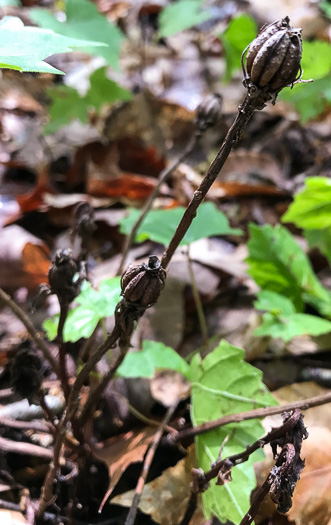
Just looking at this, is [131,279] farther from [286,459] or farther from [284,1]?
[284,1]

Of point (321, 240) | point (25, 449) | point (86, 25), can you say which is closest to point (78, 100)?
point (86, 25)

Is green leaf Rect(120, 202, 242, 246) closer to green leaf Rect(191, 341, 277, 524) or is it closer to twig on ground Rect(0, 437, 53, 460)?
green leaf Rect(191, 341, 277, 524)

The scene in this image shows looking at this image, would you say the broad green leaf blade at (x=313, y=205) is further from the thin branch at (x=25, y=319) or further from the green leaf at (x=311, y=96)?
the thin branch at (x=25, y=319)

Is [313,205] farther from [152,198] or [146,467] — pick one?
[146,467]

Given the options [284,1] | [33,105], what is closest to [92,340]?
[33,105]

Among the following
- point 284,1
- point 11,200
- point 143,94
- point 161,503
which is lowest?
point 161,503

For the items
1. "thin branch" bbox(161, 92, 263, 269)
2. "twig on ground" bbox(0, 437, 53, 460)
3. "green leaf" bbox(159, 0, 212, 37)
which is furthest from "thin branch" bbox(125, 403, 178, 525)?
"green leaf" bbox(159, 0, 212, 37)
